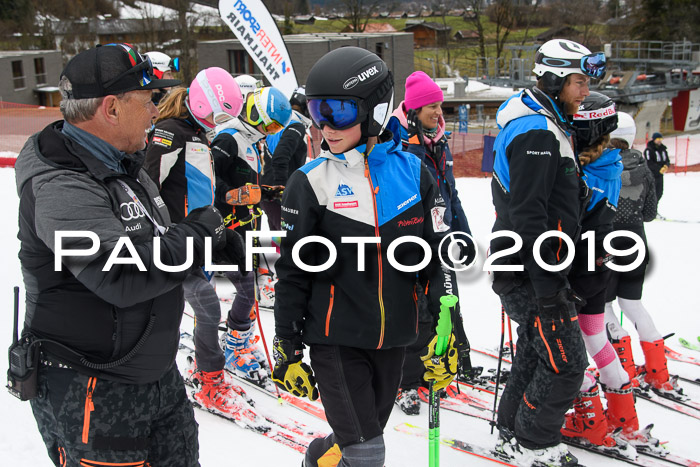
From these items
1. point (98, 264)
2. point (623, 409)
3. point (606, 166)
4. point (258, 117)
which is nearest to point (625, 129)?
point (606, 166)

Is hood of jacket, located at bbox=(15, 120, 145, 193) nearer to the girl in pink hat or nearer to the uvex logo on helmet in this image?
the uvex logo on helmet

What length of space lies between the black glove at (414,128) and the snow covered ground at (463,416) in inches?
38.8

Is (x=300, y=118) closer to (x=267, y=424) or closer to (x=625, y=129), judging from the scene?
(x=625, y=129)

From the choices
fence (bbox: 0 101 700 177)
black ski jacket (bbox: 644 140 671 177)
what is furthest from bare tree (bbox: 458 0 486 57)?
black ski jacket (bbox: 644 140 671 177)

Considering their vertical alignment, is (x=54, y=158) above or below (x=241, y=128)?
above

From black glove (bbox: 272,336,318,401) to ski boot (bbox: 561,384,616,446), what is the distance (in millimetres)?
2164

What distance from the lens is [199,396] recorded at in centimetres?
462

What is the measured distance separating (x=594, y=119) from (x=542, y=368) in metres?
1.63

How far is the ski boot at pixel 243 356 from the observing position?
16.8 feet

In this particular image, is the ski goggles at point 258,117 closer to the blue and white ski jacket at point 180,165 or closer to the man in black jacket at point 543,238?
the blue and white ski jacket at point 180,165

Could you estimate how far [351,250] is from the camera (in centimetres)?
282

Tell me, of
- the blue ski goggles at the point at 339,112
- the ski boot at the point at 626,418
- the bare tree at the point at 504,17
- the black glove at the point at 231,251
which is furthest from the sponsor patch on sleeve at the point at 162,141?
the bare tree at the point at 504,17

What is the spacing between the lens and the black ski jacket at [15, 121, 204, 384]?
7.14 feet

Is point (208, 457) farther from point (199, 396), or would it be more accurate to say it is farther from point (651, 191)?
point (651, 191)
